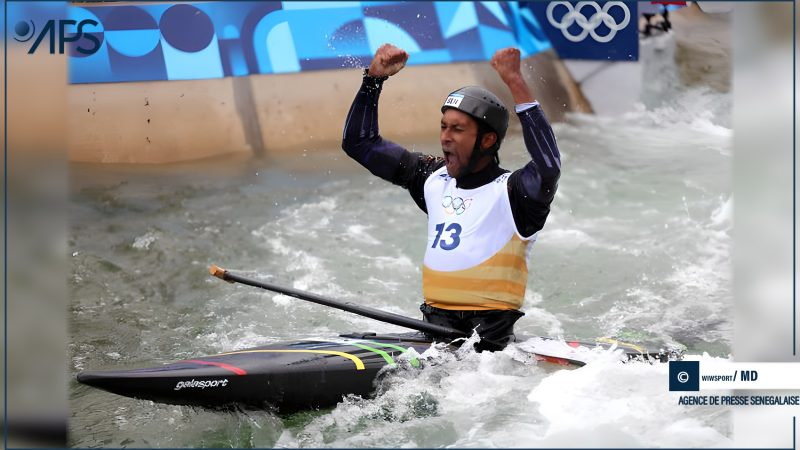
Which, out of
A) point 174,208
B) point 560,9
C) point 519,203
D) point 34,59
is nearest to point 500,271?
point 519,203

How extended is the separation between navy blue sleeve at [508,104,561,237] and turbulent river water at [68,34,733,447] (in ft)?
1.92

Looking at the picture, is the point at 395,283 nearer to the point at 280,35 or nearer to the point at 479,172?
the point at 479,172

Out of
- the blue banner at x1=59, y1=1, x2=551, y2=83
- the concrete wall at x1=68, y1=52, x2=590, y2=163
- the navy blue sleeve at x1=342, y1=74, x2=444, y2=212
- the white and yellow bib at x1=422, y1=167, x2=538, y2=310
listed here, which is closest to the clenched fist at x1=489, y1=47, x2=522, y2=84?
the white and yellow bib at x1=422, y1=167, x2=538, y2=310

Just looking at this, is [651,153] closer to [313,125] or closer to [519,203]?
[313,125]

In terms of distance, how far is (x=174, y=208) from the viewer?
331 inches

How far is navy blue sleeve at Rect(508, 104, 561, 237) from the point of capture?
405 cm

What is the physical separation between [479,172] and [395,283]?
2759 millimetres

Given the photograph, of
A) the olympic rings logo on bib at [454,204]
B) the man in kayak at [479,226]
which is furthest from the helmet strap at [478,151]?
the olympic rings logo on bib at [454,204]

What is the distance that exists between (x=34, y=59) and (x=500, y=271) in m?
2.20

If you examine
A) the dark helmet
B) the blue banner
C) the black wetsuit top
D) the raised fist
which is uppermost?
the blue banner

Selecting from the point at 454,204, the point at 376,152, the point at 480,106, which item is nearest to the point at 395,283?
the point at 376,152

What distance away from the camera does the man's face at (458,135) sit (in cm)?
428

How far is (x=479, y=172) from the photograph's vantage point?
14.4 ft

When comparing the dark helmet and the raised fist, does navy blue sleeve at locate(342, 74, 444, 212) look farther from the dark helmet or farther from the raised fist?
the dark helmet
